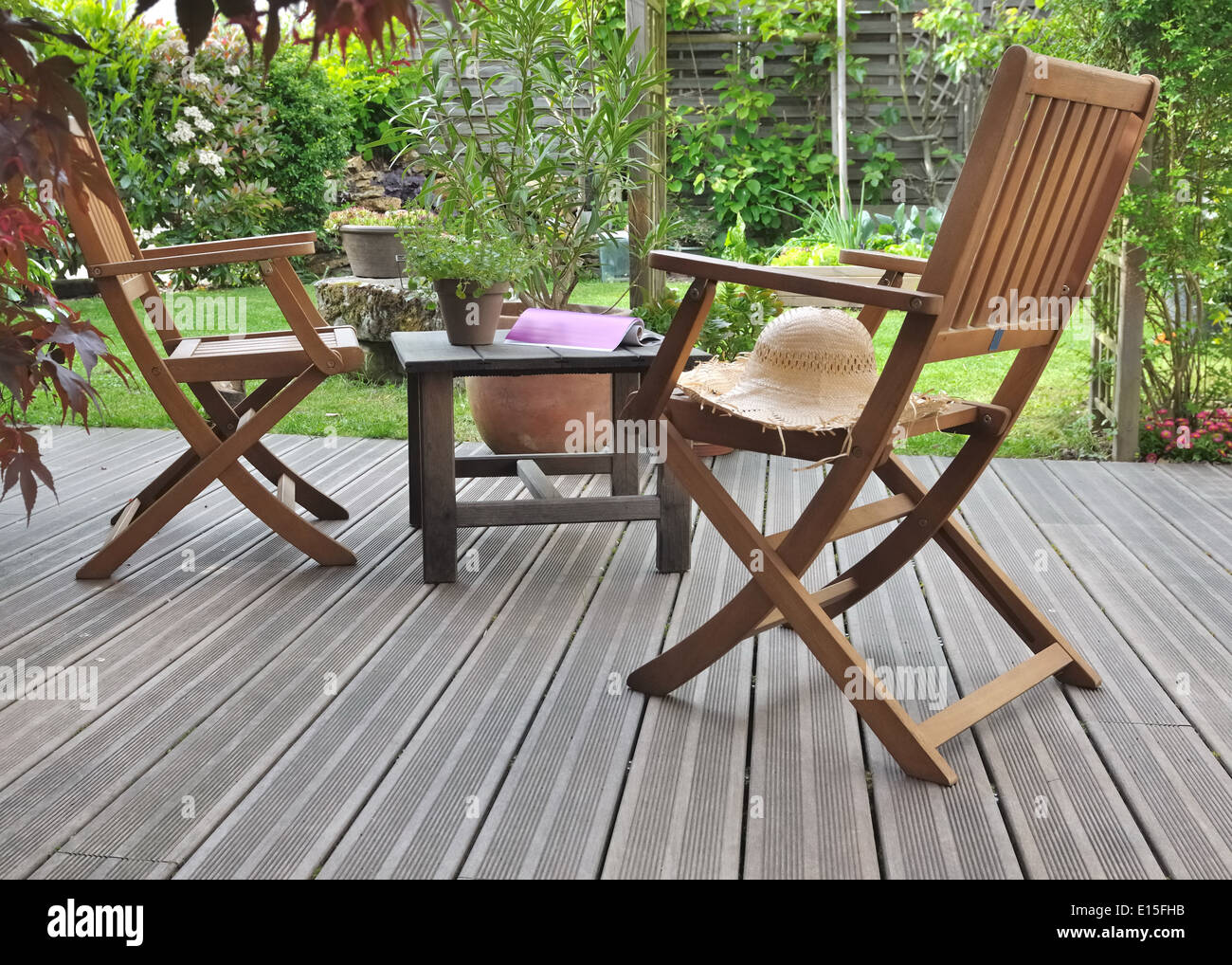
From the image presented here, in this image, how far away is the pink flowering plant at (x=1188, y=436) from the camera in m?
4.06

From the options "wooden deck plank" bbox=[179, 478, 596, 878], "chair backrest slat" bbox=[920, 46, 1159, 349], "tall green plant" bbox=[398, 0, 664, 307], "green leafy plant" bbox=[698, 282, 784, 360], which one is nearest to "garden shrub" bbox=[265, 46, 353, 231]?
"tall green plant" bbox=[398, 0, 664, 307]

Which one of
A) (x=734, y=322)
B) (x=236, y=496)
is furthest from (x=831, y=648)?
(x=734, y=322)

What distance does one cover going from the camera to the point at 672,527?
2891 millimetres

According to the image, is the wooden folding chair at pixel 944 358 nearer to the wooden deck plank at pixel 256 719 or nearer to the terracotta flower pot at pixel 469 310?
the wooden deck plank at pixel 256 719

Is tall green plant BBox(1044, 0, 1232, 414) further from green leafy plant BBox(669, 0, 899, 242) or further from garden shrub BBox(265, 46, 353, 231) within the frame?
garden shrub BBox(265, 46, 353, 231)

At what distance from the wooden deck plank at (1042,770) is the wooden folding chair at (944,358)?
0.08 meters

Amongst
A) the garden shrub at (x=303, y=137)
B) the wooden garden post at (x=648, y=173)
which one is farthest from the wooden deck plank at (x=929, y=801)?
the garden shrub at (x=303, y=137)

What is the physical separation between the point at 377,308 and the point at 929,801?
3.92m

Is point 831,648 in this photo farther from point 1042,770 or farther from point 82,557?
point 82,557

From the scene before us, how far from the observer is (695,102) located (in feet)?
24.8

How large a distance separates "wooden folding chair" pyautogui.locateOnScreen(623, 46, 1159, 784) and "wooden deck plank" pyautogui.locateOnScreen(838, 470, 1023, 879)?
0.05 meters

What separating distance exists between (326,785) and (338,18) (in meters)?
1.19

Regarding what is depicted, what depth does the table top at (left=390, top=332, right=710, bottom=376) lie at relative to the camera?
2740mm

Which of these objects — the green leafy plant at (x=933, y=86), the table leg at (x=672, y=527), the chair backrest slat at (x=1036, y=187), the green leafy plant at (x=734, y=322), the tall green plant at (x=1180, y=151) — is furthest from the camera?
the green leafy plant at (x=933, y=86)
